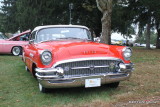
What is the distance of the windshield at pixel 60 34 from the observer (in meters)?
5.96

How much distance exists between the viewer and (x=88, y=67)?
4.48 m

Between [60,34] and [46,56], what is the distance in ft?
5.57

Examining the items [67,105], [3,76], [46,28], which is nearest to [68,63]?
[67,105]

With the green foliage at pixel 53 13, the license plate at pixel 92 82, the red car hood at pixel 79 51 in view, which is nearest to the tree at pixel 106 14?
the red car hood at pixel 79 51

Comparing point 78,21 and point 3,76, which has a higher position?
point 78,21

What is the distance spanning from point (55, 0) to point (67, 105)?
2774 centimetres

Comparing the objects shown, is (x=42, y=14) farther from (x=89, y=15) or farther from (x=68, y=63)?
(x=68, y=63)

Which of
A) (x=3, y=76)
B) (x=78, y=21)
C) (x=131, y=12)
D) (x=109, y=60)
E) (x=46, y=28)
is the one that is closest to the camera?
(x=109, y=60)

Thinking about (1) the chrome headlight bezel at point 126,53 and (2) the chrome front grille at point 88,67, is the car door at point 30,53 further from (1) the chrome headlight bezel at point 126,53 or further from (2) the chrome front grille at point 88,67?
(1) the chrome headlight bezel at point 126,53

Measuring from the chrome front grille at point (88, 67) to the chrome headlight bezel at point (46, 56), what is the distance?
0.25 meters

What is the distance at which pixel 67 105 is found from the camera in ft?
13.7

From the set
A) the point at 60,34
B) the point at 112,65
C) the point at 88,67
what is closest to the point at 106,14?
the point at 60,34

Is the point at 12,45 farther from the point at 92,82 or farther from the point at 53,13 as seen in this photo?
the point at 53,13

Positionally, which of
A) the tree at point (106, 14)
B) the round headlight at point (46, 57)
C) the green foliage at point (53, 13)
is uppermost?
the green foliage at point (53, 13)
